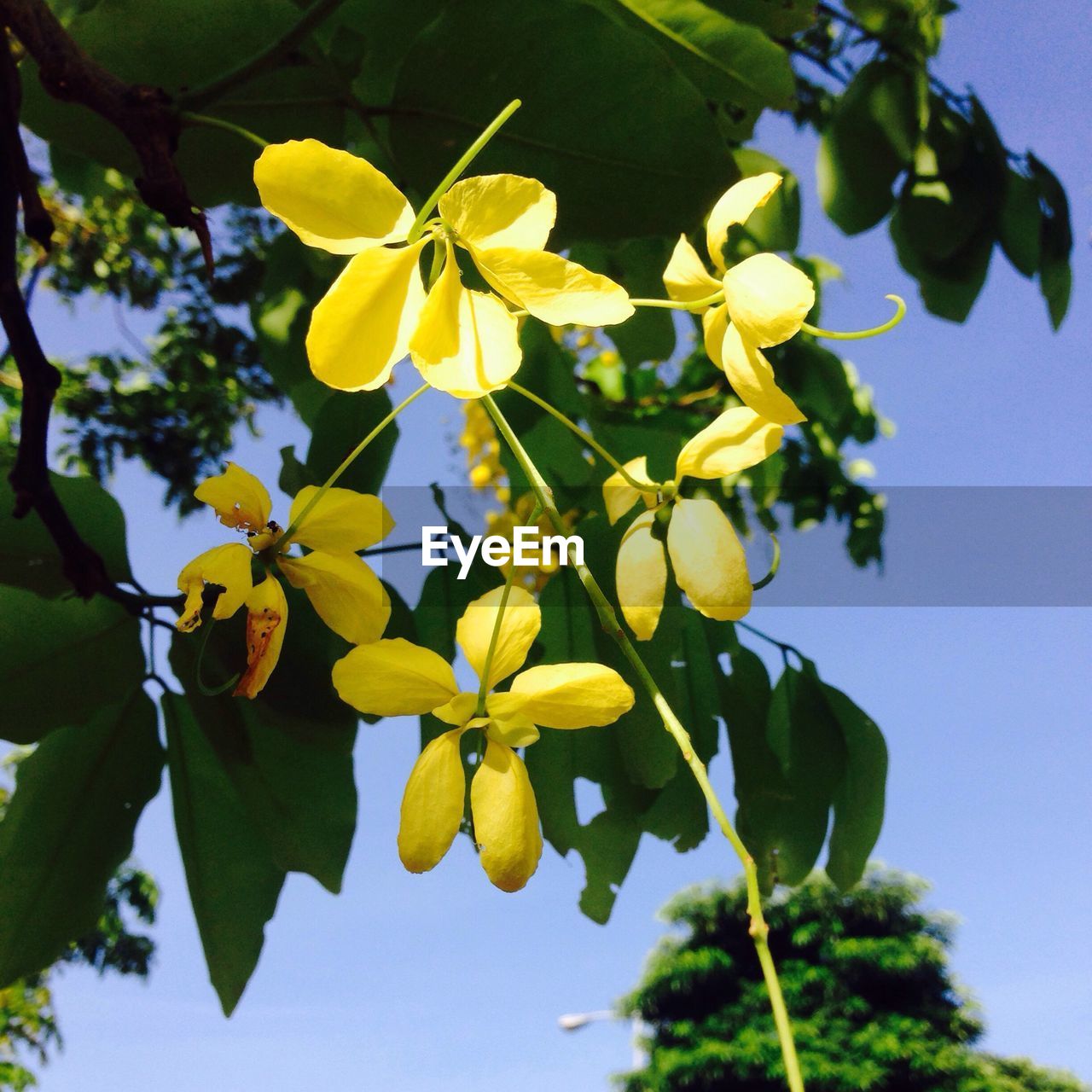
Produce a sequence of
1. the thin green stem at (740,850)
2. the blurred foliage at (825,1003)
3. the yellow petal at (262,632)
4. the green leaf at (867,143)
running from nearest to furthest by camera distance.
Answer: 1. the thin green stem at (740,850)
2. the yellow petal at (262,632)
3. the green leaf at (867,143)
4. the blurred foliage at (825,1003)

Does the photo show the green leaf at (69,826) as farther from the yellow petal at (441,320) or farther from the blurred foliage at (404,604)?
the yellow petal at (441,320)

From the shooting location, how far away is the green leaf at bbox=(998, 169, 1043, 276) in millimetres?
926

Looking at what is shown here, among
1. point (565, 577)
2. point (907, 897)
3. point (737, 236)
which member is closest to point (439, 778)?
point (565, 577)

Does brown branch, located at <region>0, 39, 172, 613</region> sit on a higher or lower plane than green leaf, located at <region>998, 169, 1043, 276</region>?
lower

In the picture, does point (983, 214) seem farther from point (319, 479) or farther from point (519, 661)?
point (519, 661)

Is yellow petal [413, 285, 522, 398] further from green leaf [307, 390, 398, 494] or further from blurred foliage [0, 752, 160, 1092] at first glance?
blurred foliage [0, 752, 160, 1092]

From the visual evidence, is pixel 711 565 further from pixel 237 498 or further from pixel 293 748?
pixel 293 748

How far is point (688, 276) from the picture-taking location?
12.5 inches

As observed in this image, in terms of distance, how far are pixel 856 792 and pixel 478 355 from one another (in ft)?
1.47

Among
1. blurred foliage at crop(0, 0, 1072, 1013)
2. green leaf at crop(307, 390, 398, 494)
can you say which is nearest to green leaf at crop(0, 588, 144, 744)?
blurred foliage at crop(0, 0, 1072, 1013)

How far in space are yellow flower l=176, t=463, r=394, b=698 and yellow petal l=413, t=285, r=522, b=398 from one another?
7cm

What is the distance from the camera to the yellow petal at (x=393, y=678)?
0.28 metres

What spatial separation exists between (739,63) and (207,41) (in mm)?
270

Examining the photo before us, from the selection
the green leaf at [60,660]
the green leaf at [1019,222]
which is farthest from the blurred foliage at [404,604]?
the green leaf at [1019,222]
